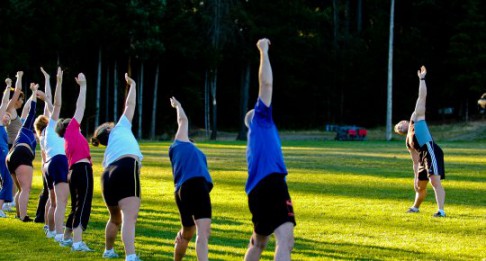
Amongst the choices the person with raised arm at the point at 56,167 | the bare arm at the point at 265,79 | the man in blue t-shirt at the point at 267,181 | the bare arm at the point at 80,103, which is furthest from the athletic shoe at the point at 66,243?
the bare arm at the point at 265,79

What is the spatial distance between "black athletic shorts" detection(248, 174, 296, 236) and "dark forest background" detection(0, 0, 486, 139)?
50.9 meters

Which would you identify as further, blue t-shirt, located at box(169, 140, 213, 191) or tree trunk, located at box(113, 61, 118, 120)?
tree trunk, located at box(113, 61, 118, 120)

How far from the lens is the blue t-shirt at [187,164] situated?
8461 mm

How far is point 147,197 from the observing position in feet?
58.9

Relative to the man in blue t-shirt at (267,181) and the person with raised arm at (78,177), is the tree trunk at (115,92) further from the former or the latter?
the man in blue t-shirt at (267,181)

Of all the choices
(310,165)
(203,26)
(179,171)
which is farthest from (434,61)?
(179,171)

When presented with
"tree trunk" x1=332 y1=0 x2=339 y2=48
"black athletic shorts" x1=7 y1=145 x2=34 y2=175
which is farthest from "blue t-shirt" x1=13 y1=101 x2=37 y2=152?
"tree trunk" x1=332 y1=0 x2=339 y2=48

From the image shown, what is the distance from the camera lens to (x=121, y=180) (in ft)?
29.6

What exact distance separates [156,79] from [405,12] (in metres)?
26.9

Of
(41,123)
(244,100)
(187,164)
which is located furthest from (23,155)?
(244,100)

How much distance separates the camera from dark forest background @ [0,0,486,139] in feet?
191

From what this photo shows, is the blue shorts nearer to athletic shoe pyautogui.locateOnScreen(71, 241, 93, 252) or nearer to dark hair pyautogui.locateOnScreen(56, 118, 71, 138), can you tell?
dark hair pyautogui.locateOnScreen(56, 118, 71, 138)

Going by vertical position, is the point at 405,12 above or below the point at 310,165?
above

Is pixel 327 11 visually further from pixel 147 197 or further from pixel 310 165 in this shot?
pixel 147 197
